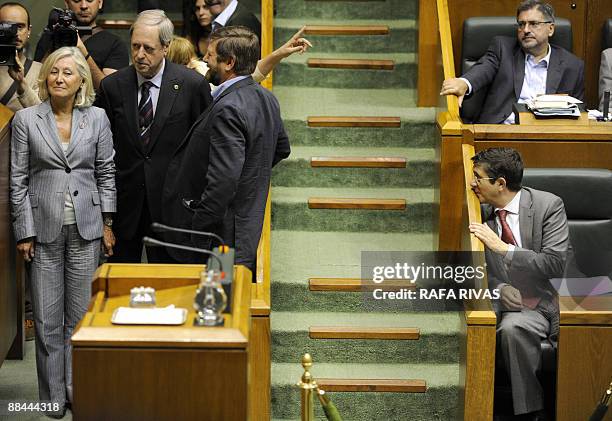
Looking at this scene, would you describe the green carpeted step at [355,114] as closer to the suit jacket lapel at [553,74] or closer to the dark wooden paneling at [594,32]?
the suit jacket lapel at [553,74]

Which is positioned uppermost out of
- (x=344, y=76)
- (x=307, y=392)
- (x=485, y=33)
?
(x=485, y=33)

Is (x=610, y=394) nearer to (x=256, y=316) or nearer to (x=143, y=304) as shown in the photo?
(x=256, y=316)

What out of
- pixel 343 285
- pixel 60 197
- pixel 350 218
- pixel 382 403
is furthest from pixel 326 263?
pixel 60 197

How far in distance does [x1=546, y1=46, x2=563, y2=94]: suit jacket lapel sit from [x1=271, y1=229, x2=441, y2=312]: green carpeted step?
3.11 ft

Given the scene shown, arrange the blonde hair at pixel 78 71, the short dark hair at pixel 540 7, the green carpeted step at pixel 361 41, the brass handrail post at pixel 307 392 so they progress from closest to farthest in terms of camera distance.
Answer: the brass handrail post at pixel 307 392 < the blonde hair at pixel 78 71 < the short dark hair at pixel 540 7 < the green carpeted step at pixel 361 41

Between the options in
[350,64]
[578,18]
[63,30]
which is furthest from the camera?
[578,18]

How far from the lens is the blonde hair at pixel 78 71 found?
13.7 ft

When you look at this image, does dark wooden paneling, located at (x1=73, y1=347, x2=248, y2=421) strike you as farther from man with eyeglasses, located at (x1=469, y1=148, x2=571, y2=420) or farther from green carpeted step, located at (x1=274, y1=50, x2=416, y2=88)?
green carpeted step, located at (x1=274, y1=50, x2=416, y2=88)

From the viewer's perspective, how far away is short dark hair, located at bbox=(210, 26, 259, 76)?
3982 millimetres

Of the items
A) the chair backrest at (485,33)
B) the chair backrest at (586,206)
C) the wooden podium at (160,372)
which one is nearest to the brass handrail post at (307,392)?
the wooden podium at (160,372)

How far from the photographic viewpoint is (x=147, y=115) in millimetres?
4453

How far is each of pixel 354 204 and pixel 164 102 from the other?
1.20m

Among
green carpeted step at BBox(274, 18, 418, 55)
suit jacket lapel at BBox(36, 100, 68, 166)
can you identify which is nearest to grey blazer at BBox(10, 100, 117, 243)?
suit jacket lapel at BBox(36, 100, 68, 166)

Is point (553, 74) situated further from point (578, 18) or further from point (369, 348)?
point (369, 348)
